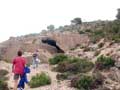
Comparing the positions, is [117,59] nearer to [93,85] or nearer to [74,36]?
[93,85]

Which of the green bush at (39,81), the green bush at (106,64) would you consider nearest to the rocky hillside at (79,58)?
the green bush at (106,64)

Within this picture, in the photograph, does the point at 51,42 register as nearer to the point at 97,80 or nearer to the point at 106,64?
the point at 106,64

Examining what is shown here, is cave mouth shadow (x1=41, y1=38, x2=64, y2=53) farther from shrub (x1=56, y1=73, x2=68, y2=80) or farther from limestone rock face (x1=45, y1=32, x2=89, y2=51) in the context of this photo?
shrub (x1=56, y1=73, x2=68, y2=80)

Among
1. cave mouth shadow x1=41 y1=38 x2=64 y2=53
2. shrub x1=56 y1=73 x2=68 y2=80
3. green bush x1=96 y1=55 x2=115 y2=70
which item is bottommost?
cave mouth shadow x1=41 y1=38 x2=64 y2=53

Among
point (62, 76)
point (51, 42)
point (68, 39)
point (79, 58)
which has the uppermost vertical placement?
point (62, 76)

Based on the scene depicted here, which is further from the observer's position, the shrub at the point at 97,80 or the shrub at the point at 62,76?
the shrub at the point at 62,76

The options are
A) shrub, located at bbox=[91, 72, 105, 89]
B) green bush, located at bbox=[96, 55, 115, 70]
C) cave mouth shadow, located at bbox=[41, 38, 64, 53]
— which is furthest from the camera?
cave mouth shadow, located at bbox=[41, 38, 64, 53]

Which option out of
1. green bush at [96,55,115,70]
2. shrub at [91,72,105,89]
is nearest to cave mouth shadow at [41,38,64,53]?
green bush at [96,55,115,70]

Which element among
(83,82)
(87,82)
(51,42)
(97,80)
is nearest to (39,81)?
(83,82)

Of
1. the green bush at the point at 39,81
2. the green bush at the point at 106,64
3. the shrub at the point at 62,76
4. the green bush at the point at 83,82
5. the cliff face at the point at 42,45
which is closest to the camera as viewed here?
the green bush at the point at 83,82

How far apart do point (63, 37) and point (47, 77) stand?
2885 cm

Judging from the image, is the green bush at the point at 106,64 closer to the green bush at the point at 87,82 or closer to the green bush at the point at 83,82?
the green bush at the point at 87,82

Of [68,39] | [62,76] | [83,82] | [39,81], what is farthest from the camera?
[68,39]

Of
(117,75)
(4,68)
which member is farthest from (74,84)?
(4,68)
